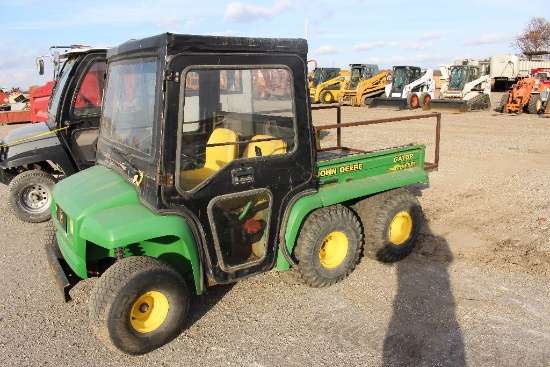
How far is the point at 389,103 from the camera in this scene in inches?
826

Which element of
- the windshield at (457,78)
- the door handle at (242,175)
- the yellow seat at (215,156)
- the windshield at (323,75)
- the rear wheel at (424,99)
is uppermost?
the windshield at (323,75)

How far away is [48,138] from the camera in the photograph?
621 centimetres

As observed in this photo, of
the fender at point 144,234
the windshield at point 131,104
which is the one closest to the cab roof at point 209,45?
the windshield at point 131,104

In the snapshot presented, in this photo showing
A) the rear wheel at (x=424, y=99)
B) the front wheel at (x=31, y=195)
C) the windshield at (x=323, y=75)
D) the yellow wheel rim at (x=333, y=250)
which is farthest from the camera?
the windshield at (x=323, y=75)

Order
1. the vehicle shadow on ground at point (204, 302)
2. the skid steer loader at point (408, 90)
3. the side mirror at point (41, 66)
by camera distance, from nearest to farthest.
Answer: the vehicle shadow on ground at point (204, 302) < the side mirror at point (41, 66) < the skid steer loader at point (408, 90)

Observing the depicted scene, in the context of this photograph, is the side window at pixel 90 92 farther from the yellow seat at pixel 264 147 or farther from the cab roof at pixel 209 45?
the yellow seat at pixel 264 147

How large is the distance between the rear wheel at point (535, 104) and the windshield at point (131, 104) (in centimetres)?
1765

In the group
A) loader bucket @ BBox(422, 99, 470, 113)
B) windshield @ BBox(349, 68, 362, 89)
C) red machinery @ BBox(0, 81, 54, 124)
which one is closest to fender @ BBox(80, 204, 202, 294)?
red machinery @ BBox(0, 81, 54, 124)

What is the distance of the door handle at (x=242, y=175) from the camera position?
3477 millimetres

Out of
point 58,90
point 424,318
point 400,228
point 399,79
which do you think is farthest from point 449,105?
point 424,318

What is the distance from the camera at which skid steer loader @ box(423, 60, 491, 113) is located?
19.3 meters

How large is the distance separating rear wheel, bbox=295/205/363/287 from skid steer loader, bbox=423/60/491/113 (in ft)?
54.1

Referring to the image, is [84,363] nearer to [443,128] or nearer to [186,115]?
[186,115]

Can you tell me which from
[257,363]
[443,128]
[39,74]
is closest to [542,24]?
[443,128]
